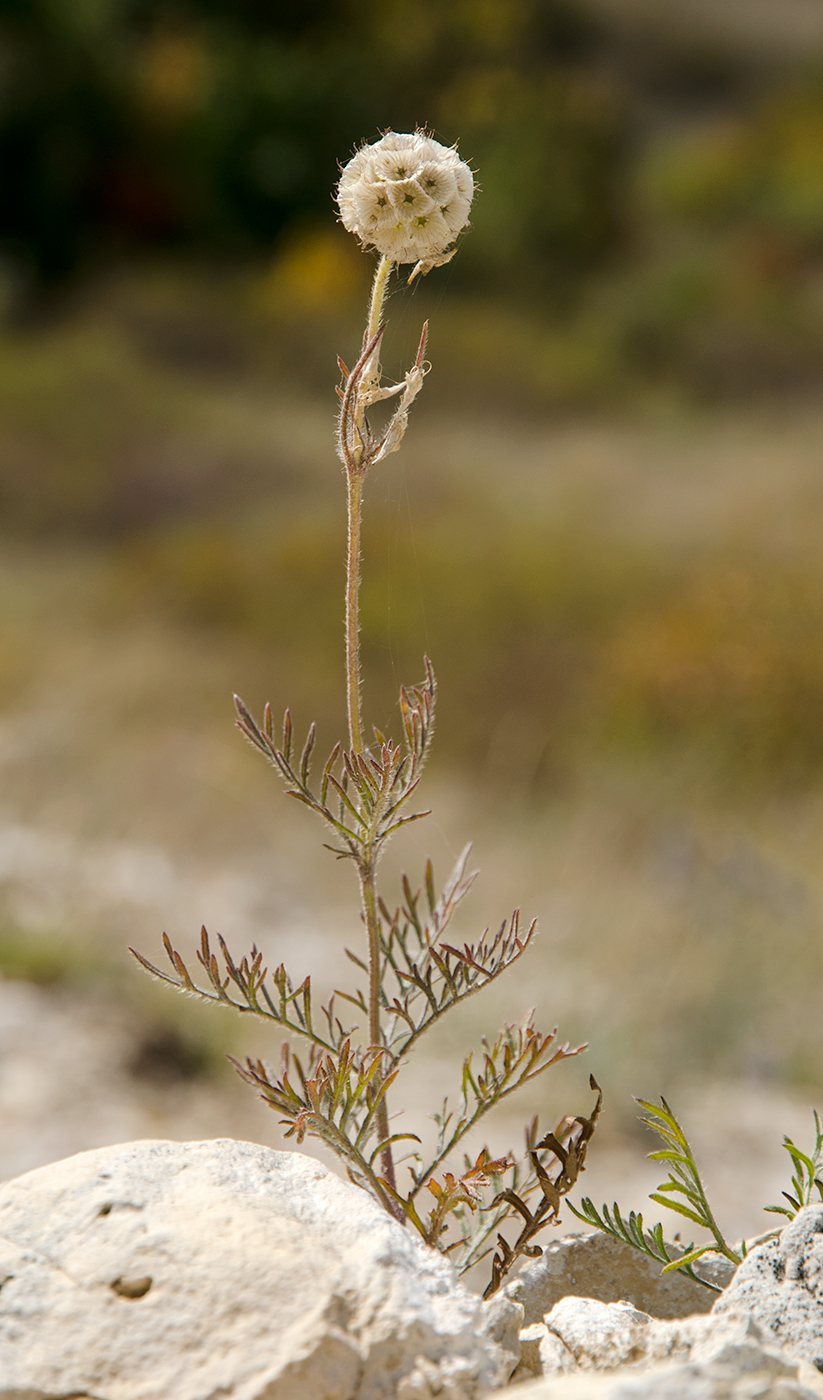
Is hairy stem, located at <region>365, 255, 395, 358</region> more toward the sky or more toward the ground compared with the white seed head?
more toward the ground

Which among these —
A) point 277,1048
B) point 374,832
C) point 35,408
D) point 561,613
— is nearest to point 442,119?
point 35,408

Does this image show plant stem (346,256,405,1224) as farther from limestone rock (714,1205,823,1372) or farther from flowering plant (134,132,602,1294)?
limestone rock (714,1205,823,1372)

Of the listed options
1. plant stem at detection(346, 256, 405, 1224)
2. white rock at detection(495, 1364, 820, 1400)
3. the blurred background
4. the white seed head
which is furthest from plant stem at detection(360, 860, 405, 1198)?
the blurred background

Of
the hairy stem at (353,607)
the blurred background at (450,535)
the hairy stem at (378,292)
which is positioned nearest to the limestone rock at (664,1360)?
the hairy stem at (353,607)

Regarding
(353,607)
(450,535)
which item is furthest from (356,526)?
(450,535)

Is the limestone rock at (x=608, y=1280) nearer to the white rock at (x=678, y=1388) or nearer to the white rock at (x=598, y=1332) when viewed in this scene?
the white rock at (x=598, y=1332)

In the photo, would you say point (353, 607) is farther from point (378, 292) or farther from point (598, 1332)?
point (598, 1332)
